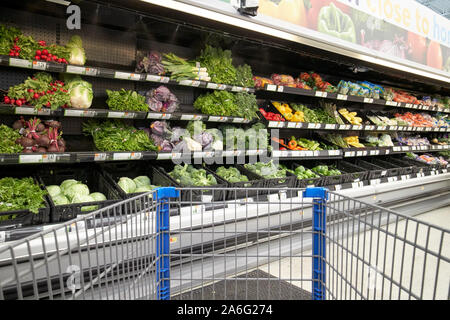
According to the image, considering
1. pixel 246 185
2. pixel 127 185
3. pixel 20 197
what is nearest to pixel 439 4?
pixel 246 185

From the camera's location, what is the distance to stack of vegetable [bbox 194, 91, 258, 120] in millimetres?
→ 3318

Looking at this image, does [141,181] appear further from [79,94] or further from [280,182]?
[280,182]

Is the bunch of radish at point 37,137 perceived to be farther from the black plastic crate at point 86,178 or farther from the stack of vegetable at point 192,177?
the stack of vegetable at point 192,177

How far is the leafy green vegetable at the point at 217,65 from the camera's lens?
10.8ft

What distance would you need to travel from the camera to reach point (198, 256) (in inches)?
70.4

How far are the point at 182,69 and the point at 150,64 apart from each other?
0.97 feet

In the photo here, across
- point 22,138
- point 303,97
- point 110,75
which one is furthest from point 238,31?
point 22,138

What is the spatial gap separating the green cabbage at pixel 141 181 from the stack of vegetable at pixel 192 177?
26 centimetres

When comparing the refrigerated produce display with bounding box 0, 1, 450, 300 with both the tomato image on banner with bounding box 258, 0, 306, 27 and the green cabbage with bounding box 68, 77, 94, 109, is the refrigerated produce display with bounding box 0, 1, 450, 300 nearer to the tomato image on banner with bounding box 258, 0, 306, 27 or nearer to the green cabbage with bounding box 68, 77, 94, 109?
the green cabbage with bounding box 68, 77, 94, 109

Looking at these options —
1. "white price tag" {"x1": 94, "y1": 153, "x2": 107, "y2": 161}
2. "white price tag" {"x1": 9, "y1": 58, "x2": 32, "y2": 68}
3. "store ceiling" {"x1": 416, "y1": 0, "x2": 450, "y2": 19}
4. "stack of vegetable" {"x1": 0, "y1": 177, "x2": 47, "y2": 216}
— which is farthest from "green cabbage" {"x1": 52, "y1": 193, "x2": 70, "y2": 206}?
"store ceiling" {"x1": 416, "y1": 0, "x2": 450, "y2": 19}

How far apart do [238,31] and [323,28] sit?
2.93 ft

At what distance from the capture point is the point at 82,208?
2.31 m

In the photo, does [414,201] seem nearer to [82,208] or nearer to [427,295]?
[427,295]

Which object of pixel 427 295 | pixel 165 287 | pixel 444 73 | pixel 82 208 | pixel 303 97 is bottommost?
pixel 427 295
